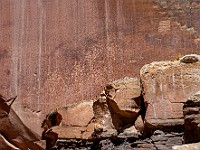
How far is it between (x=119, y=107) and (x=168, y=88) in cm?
65

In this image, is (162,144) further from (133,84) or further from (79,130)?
(79,130)

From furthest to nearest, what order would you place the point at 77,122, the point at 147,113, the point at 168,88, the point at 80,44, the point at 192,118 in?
1. the point at 80,44
2. the point at 77,122
3. the point at 168,88
4. the point at 147,113
5. the point at 192,118

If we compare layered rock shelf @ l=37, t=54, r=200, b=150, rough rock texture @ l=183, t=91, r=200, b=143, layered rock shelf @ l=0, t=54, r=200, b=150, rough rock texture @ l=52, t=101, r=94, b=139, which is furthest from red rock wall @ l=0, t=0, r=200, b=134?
rough rock texture @ l=183, t=91, r=200, b=143

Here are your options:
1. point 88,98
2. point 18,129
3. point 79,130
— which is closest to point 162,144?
point 79,130

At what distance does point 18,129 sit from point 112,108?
1.95m

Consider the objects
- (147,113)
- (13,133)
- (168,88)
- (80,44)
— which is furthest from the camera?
(80,44)

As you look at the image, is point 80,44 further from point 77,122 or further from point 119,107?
point 119,107

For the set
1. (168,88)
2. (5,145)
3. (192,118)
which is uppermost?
(168,88)

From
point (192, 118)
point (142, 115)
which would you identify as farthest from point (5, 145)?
point (192, 118)

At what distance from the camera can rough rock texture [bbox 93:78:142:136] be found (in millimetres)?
6672

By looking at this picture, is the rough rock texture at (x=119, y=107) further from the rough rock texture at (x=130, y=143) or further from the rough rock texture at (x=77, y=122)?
the rough rock texture at (x=77, y=122)

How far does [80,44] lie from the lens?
8.54 m

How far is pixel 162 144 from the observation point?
6.04 m

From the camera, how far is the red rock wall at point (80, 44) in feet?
27.1
